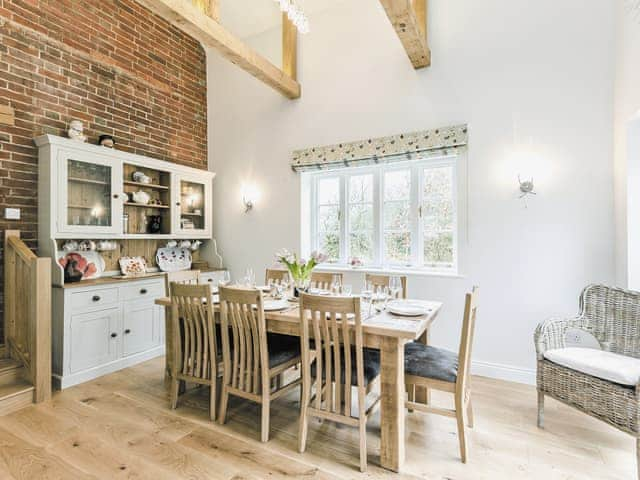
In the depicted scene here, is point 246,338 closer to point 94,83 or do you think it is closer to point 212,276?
point 212,276

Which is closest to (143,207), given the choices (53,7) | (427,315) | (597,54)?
(53,7)

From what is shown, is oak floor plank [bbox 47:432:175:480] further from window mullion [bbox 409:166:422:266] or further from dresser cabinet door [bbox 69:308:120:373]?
window mullion [bbox 409:166:422:266]

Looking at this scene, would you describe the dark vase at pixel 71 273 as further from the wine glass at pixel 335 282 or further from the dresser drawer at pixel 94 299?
the wine glass at pixel 335 282

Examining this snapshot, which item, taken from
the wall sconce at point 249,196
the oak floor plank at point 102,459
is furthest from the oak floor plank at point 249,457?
the wall sconce at point 249,196

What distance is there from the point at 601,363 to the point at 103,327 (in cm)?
378

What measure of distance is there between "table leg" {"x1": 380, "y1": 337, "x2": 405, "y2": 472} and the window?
174 cm

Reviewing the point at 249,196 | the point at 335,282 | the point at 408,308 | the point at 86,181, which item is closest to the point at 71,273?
the point at 86,181

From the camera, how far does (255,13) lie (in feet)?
13.1

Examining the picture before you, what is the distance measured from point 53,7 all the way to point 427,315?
4.22 metres

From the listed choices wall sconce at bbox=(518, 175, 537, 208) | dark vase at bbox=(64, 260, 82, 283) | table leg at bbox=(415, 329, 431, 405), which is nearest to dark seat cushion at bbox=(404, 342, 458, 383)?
table leg at bbox=(415, 329, 431, 405)

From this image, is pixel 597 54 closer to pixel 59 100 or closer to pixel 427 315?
pixel 427 315

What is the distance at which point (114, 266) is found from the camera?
370cm

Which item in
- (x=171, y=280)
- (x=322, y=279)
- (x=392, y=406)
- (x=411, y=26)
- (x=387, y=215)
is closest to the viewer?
(x=392, y=406)

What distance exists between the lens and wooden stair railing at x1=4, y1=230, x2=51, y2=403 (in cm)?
256
